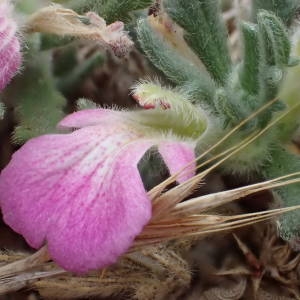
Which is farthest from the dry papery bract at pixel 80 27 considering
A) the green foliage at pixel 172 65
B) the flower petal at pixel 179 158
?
the flower petal at pixel 179 158

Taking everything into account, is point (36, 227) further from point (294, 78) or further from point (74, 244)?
point (294, 78)

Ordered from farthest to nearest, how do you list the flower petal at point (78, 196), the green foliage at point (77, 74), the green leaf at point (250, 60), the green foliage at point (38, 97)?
1. the green foliage at point (77, 74)
2. the green foliage at point (38, 97)
3. the green leaf at point (250, 60)
4. the flower petal at point (78, 196)

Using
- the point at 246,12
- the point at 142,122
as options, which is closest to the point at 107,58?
the point at 246,12

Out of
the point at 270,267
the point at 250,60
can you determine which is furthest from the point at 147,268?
the point at 250,60

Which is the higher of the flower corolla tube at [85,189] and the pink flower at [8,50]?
the pink flower at [8,50]

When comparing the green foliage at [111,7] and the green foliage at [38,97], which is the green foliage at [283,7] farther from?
the green foliage at [38,97]

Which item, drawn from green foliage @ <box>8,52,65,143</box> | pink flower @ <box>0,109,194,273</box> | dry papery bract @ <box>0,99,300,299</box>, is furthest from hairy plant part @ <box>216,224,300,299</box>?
green foliage @ <box>8,52,65,143</box>

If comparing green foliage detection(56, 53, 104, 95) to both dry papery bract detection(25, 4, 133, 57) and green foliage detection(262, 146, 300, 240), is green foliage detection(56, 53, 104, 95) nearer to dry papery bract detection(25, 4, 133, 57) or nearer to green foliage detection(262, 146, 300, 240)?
dry papery bract detection(25, 4, 133, 57)
